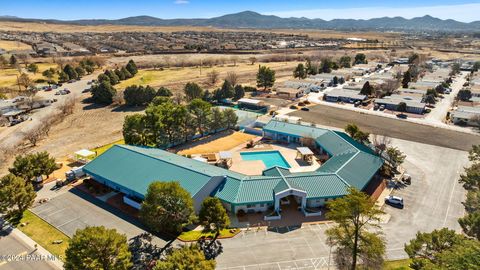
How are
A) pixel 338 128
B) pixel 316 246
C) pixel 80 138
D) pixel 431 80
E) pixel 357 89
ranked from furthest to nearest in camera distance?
pixel 431 80, pixel 357 89, pixel 338 128, pixel 80 138, pixel 316 246

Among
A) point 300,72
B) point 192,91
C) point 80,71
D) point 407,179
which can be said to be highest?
point 300,72

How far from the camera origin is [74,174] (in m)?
45.9

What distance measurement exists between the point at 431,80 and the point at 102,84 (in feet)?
361

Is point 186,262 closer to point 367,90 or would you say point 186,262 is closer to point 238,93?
point 238,93

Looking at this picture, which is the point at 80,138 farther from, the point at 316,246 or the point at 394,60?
the point at 394,60

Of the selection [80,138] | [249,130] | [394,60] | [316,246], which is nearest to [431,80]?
[394,60]

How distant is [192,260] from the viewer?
23375 mm

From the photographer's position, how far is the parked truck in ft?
149

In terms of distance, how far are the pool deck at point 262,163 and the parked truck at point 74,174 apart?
2266 cm

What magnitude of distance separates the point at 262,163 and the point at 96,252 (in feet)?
104

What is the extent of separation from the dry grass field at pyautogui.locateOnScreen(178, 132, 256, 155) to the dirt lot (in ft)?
64.9

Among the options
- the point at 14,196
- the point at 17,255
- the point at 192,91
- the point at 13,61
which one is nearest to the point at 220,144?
the point at 192,91

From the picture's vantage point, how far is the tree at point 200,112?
60.5 metres

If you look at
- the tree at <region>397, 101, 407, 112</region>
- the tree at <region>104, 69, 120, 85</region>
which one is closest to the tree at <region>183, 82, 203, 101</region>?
the tree at <region>104, 69, 120, 85</region>
